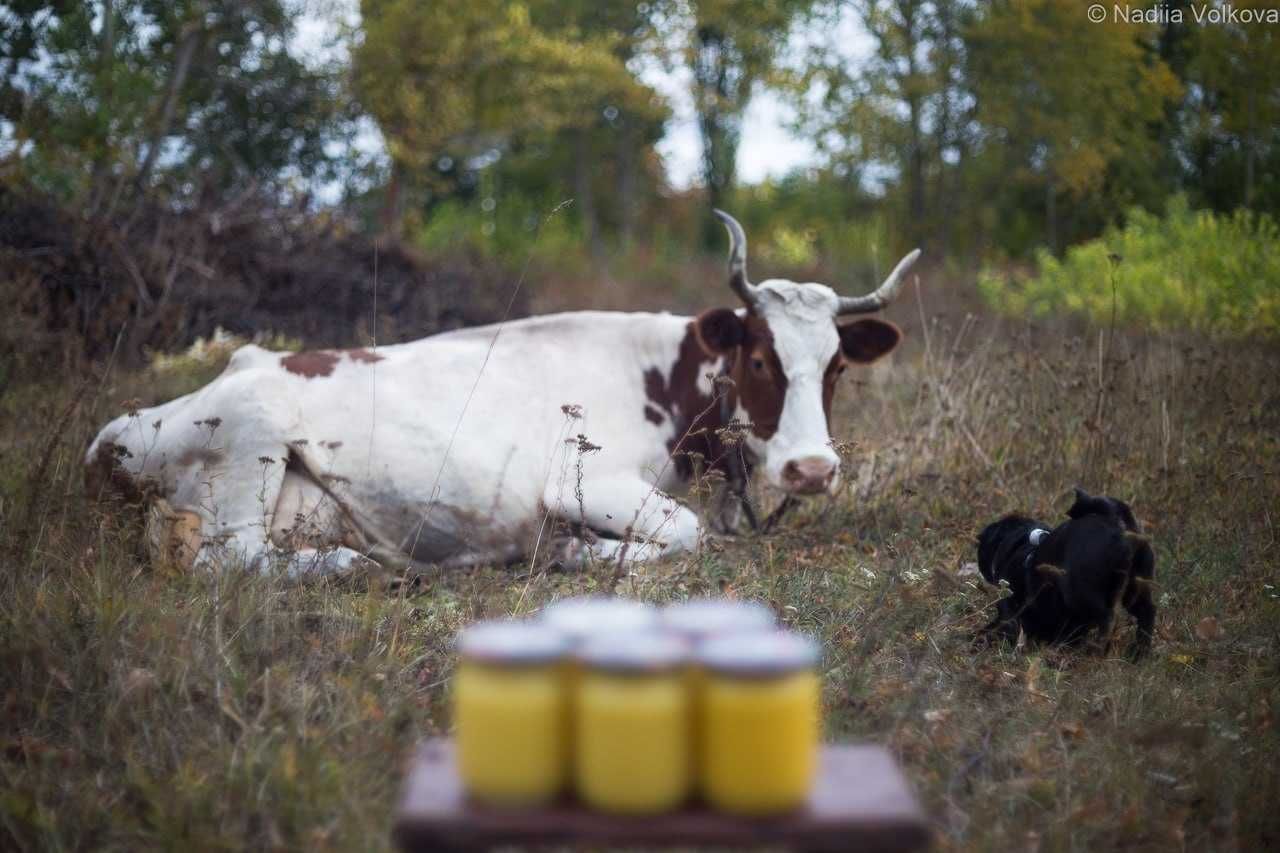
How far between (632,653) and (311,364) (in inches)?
143

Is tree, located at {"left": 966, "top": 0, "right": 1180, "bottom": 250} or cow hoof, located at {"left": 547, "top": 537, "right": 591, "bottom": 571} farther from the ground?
tree, located at {"left": 966, "top": 0, "right": 1180, "bottom": 250}

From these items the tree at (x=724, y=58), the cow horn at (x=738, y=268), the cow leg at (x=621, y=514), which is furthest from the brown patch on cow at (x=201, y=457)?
the tree at (x=724, y=58)

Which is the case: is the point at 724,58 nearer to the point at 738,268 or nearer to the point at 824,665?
the point at 738,268

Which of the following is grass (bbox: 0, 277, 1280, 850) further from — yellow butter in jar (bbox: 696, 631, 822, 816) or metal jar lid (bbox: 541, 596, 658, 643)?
yellow butter in jar (bbox: 696, 631, 822, 816)

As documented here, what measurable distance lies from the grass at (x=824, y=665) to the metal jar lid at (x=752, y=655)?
1.11 meters

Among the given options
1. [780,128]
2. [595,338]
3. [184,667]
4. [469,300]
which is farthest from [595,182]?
[184,667]

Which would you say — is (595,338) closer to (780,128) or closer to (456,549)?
(456,549)

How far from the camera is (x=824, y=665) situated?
12.0 ft

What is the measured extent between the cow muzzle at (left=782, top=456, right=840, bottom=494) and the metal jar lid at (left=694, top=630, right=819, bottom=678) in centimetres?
306

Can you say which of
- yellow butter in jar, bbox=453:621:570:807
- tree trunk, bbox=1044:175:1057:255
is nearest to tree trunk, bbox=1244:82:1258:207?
tree trunk, bbox=1044:175:1057:255

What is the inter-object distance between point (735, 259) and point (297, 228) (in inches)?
233

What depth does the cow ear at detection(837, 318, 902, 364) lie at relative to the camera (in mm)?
5302

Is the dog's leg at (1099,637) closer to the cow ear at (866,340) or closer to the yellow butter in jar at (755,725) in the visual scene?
the cow ear at (866,340)

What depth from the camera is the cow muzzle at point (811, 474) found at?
476cm
